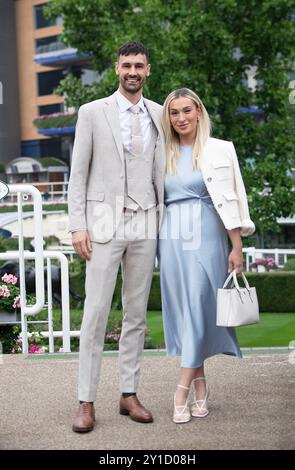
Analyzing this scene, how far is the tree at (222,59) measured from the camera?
13.1 m

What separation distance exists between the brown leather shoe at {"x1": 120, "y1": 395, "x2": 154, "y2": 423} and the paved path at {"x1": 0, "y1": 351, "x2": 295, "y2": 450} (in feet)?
0.12

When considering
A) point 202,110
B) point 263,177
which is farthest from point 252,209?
point 202,110

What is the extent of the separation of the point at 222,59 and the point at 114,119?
10394 mm

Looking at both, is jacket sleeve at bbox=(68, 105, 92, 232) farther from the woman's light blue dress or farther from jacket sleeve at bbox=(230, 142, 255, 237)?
jacket sleeve at bbox=(230, 142, 255, 237)

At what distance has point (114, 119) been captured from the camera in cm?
368

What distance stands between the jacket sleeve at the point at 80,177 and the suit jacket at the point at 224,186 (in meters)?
0.56

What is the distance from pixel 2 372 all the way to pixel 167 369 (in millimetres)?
1052

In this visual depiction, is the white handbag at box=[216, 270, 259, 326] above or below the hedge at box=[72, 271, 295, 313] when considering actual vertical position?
above

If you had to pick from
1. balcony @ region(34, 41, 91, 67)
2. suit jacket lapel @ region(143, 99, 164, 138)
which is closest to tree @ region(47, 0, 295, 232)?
suit jacket lapel @ region(143, 99, 164, 138)

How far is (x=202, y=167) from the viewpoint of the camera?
369 cm

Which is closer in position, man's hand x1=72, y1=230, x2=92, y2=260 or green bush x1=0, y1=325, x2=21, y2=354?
man's hand x1=72, y1=230, x2=92, y2=260

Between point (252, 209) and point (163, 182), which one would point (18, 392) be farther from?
point (252, 209)

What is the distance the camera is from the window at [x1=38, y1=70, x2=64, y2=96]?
164ft

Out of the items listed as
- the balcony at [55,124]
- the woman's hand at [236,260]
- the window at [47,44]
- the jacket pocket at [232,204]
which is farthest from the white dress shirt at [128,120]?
the window at [47,44]
